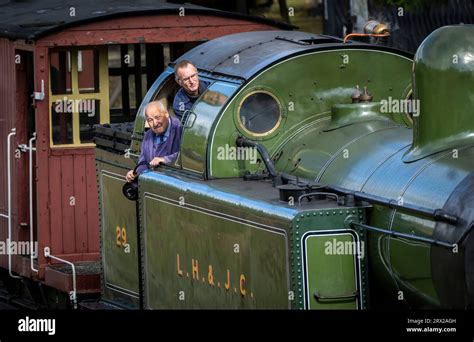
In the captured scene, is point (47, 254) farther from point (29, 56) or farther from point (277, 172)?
point (277, 172)

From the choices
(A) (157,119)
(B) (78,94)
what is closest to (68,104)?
(B) (78,94)

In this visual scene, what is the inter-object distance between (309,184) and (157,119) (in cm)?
153

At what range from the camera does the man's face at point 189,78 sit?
8.57 meters

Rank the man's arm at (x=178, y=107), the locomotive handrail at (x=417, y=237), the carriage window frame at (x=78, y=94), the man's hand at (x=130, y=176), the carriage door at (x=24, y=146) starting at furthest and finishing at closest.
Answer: the carriage door at (x=24, y=146), the carriage window frame at (x=78, y=94), the man's hand at (x=130, y=176), the man's arm at (x=178, y=107), the locomotive handrail at (x=417, y=237)

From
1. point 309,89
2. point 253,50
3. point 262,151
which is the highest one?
point 253,50

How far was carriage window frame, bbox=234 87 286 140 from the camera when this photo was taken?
827 cm

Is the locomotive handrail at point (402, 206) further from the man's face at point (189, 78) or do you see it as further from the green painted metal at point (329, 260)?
the man's face at point (189, 78)

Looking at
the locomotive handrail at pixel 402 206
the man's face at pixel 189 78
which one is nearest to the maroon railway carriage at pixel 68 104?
the man's face at pixel 189 78

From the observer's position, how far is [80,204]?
11.3 metres

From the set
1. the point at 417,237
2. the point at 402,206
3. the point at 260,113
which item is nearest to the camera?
the point at 417,237

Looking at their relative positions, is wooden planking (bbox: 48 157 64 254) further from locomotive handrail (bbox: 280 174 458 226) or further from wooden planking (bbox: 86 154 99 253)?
locomotive handrail (bbox: 280 174 458 226)

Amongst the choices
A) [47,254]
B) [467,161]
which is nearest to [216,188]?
[467,161]

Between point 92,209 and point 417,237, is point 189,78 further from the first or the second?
point 92,209

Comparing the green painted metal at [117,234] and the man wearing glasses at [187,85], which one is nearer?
the man wearing glasses at [187,85]
